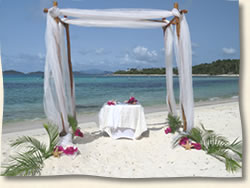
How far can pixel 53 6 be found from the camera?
3.13 meters

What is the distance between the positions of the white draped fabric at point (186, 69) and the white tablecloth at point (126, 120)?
819 millimetres

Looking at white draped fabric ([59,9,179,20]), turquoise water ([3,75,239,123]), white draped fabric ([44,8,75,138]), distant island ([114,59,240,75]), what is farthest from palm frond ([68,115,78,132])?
turquoise water ([3,75,239,123])

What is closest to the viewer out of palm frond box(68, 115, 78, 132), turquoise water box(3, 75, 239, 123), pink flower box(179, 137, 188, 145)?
pink flower box(179, 137, 188, 145)

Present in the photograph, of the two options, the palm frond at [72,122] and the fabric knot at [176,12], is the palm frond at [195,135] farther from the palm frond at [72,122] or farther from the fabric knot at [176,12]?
the palm frond at [72,122]

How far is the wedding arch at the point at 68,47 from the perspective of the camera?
10.2ft

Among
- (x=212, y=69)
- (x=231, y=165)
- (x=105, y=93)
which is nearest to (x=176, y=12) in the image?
(x=231, y=165)

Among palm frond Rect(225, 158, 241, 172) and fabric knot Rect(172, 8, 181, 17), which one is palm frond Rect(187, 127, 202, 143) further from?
fabric knot Rect(172, 8, 181, 17)

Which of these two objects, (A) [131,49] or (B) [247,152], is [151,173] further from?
(A) [131,49]

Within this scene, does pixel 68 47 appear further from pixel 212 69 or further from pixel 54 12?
pixel 212 69

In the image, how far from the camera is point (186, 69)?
3.25 metres

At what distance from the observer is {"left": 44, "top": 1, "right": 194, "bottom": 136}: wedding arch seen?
3102 millimetres

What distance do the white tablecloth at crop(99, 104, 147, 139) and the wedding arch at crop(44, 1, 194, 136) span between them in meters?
0.74

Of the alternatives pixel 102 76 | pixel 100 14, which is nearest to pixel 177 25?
pixel 100 14

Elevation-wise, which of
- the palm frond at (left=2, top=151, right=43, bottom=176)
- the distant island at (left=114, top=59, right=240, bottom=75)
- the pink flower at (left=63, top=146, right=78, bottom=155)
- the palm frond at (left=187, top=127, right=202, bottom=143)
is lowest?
the palm frond at (left=2, top=151, right=43, bottom=176)
